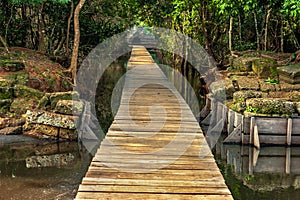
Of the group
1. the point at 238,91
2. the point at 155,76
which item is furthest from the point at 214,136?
the point at 155,76

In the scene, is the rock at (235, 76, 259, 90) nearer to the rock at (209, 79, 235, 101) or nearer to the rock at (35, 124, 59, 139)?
the rock at (209, 79, 235, 101)

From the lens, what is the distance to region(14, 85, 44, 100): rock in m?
12.0

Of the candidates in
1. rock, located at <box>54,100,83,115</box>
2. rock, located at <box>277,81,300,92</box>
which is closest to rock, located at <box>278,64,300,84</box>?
Result: rock, located at <box>277,81,300,92</box>

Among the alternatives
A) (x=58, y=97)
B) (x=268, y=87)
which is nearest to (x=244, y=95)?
(x=268, y=87)

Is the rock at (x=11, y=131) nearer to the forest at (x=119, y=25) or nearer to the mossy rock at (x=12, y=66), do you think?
the mossy rock at (x=12, y=66)

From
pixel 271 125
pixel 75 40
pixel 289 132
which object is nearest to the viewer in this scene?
pixel 289 132

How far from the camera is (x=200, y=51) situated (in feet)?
59.1

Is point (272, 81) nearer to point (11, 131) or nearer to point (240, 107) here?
point (240, 107)

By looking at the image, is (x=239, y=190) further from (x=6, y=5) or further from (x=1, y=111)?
(x=6, y=5)

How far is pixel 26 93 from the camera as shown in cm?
1205

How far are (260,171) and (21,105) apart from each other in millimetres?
6554

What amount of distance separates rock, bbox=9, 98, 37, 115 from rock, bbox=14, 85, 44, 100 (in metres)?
0.16

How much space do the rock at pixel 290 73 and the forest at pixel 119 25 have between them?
2.95 metres

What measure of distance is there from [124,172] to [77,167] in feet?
15.5
